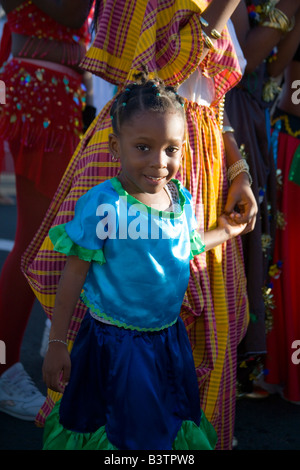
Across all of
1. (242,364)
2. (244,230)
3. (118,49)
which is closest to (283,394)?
(242,364)

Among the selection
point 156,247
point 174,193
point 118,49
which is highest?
point 118,49

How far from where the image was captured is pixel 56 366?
1.53m

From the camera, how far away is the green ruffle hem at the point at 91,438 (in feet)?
5.31

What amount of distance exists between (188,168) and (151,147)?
0.38m

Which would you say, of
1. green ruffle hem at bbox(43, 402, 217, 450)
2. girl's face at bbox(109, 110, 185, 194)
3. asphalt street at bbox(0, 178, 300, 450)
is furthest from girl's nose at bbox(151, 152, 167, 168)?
asphalt street at bbox(0, 178, 300, 450)

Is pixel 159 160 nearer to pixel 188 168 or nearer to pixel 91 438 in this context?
pixel 188 168

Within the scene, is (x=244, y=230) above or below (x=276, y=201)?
below

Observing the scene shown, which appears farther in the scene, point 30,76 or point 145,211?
point 30,76

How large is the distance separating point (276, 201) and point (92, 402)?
1.38m

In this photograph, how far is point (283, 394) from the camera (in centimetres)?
279

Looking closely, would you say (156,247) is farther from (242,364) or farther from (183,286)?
(242,364)

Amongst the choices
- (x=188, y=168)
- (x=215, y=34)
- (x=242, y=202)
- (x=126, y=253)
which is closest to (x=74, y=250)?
(x=126, y=253)

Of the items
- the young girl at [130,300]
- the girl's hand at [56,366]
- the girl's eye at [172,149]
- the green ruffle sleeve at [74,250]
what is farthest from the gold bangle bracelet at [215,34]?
the girl's hand at [56,366]

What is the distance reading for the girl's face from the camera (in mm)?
1551
